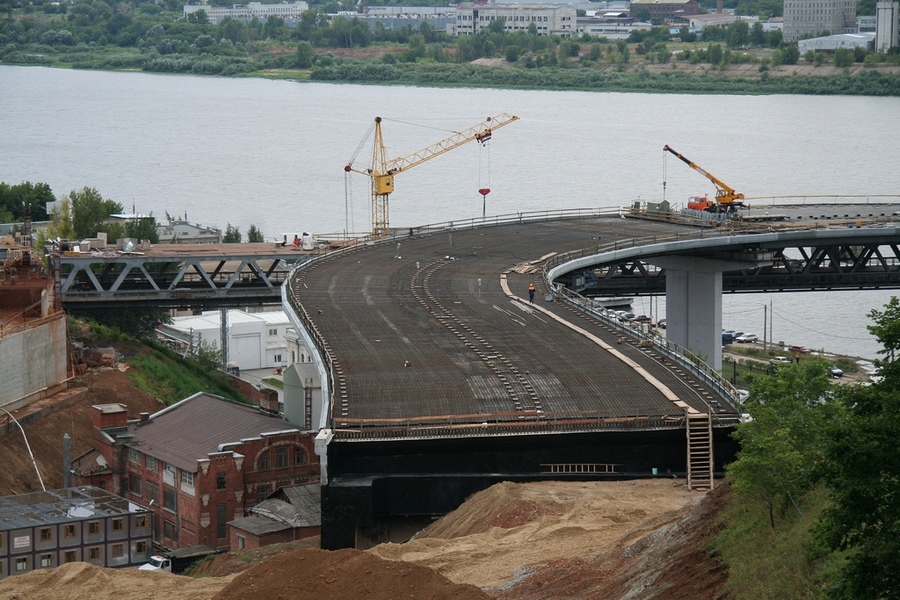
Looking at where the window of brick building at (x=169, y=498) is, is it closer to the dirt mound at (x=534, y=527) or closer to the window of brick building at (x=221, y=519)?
the window of brick building at (x=221, y=519)

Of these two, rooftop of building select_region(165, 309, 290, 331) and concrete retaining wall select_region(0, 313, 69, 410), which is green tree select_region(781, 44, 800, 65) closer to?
rooftop of building select_region(165, 309, 290, 331)

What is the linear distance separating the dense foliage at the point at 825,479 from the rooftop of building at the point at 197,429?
2408cm

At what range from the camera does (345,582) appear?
83.3ft

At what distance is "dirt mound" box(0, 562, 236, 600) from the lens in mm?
31047

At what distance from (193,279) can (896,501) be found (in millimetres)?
61536

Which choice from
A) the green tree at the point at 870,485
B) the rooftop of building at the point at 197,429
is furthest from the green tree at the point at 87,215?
the green tree at the point at 870,485

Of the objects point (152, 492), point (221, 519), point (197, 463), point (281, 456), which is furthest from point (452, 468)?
point (152, 492)

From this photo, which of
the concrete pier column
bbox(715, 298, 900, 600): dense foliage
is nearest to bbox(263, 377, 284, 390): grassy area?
the concrete pier column

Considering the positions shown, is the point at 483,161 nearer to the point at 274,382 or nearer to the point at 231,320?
the point at 231,320

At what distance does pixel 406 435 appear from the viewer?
37500 millimetres

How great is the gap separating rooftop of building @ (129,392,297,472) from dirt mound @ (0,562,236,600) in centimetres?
1445


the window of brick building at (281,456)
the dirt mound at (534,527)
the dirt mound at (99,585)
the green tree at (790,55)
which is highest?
the green tree at (790,55)

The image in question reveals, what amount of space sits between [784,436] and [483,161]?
134 m

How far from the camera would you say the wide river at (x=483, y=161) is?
118 metres
